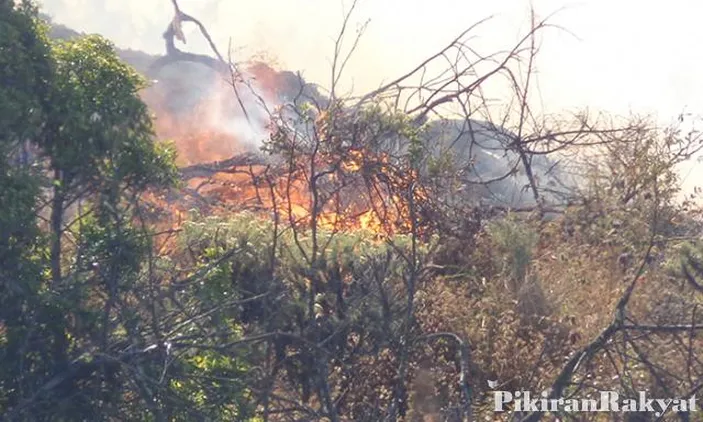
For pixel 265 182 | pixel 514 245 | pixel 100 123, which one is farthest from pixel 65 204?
pixel 514 245

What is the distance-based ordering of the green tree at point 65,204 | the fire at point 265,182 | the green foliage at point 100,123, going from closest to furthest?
the green tree at point 65,204
the green foliage at point 100,123
the fire at point 265,182

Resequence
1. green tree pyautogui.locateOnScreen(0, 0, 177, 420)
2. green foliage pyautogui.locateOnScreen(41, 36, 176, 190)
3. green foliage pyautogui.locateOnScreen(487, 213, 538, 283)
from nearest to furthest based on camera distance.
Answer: green tree pyautogui.locateOnScreen(0, 0, 177, 420) → green foliage pyautogui.locateOnScreen(41, 36, 176, 190) → green foliage pyautogui.locateOnScreen(487, 213, 538, 283)

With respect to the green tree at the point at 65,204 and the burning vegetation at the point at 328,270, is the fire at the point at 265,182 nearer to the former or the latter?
the burning vegetation at the point at 328,270

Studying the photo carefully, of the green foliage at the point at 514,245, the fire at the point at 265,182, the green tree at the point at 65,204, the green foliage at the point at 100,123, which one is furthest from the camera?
the green foliage at the point at 514,245

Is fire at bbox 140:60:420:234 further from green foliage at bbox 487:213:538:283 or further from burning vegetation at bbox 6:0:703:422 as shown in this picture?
green foliage at bbox 487:213:538:283

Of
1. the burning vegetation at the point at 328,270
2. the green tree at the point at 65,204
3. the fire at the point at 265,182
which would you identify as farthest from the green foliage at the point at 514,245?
the green tree at the point at 65,204

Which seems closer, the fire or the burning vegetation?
the burning vegetation

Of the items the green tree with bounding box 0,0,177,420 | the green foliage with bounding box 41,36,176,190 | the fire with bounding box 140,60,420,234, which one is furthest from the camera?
the fire with bounding box 140,60,420,234

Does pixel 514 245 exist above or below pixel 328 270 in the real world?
above

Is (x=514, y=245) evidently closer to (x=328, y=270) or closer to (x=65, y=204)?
(x=328, y=270)

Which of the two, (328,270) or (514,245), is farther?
(514,245)

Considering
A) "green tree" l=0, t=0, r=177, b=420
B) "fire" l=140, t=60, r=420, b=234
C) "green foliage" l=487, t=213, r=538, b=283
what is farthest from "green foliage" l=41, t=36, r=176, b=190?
"green foliage" l=487, t=213, r=538, b=283

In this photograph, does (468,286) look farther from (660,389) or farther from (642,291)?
(660,389)

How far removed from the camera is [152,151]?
4867 millimetres
